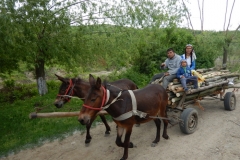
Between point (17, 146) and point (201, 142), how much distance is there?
4369mm

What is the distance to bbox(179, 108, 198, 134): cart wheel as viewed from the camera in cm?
469

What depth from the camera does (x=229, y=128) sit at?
5.14 metres

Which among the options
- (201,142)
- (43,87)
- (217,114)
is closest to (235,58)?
(217,114)

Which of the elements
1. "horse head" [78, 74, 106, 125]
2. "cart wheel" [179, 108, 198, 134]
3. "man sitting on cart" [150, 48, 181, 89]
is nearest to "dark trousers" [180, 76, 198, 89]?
"man sitting on cart" [150, 48, 181, 89]

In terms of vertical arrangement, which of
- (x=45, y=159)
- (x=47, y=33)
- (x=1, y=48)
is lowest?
(x=45, y=159)

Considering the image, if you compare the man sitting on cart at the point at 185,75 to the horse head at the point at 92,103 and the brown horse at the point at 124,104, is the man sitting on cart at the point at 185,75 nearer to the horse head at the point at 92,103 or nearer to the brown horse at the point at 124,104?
the brown horse at the point at 124,104

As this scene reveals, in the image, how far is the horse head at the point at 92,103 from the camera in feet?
9.71

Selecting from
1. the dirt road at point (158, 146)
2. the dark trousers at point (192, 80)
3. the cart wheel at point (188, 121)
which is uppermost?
the dark trousers at point (192, 80)

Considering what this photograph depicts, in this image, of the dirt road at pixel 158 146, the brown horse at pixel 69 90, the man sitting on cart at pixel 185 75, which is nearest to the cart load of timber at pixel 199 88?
the man sitting on cart at pixel 185 75

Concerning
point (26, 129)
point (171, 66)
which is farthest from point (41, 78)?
point (171, 66)

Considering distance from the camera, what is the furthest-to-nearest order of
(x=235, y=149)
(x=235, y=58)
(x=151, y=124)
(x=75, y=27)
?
1. (x=235, y=58)
2. (x=75, y=27)
3. (x=151, y=124)
4. (x=235, y=149)

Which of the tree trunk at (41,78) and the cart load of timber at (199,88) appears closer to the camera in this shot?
the cart load of timber at (199,88)

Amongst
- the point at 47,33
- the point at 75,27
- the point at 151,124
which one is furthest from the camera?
the point at 75,27

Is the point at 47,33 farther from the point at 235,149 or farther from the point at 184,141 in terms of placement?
the point at 235,149
